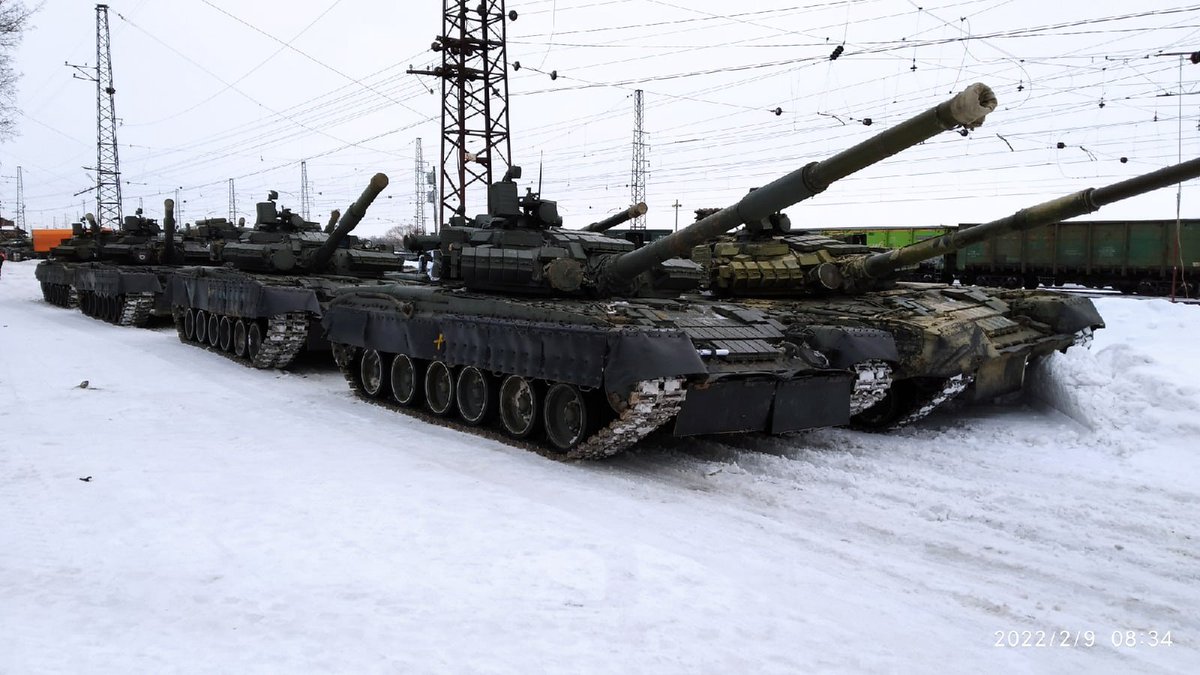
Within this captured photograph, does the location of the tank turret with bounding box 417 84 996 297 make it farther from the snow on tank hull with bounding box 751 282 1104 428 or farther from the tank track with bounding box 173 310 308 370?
the tank track with bounding box 173 310 308 370

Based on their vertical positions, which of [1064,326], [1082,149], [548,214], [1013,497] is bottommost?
[1013,497]

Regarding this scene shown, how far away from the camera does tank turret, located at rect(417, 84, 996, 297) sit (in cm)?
817

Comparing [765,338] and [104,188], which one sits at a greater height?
[104,188]

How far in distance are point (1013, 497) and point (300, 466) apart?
6481 mm

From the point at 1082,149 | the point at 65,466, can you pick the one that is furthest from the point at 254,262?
the point at 1082,149

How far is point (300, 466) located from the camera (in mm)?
8531

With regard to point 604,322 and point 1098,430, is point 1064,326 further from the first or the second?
point 604,322

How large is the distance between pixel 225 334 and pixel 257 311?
9.17 feet

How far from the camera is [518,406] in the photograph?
33.5ft

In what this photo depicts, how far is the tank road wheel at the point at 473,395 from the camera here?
10.7m

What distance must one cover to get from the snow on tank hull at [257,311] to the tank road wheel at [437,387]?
390 centimetres

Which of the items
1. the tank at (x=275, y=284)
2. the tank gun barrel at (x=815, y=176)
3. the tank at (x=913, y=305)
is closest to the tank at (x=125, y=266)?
the tank at (x=275, y=284)

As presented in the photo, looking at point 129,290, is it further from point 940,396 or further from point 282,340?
point 940,396

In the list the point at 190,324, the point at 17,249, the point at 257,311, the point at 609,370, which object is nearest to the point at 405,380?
the point at 257,311
